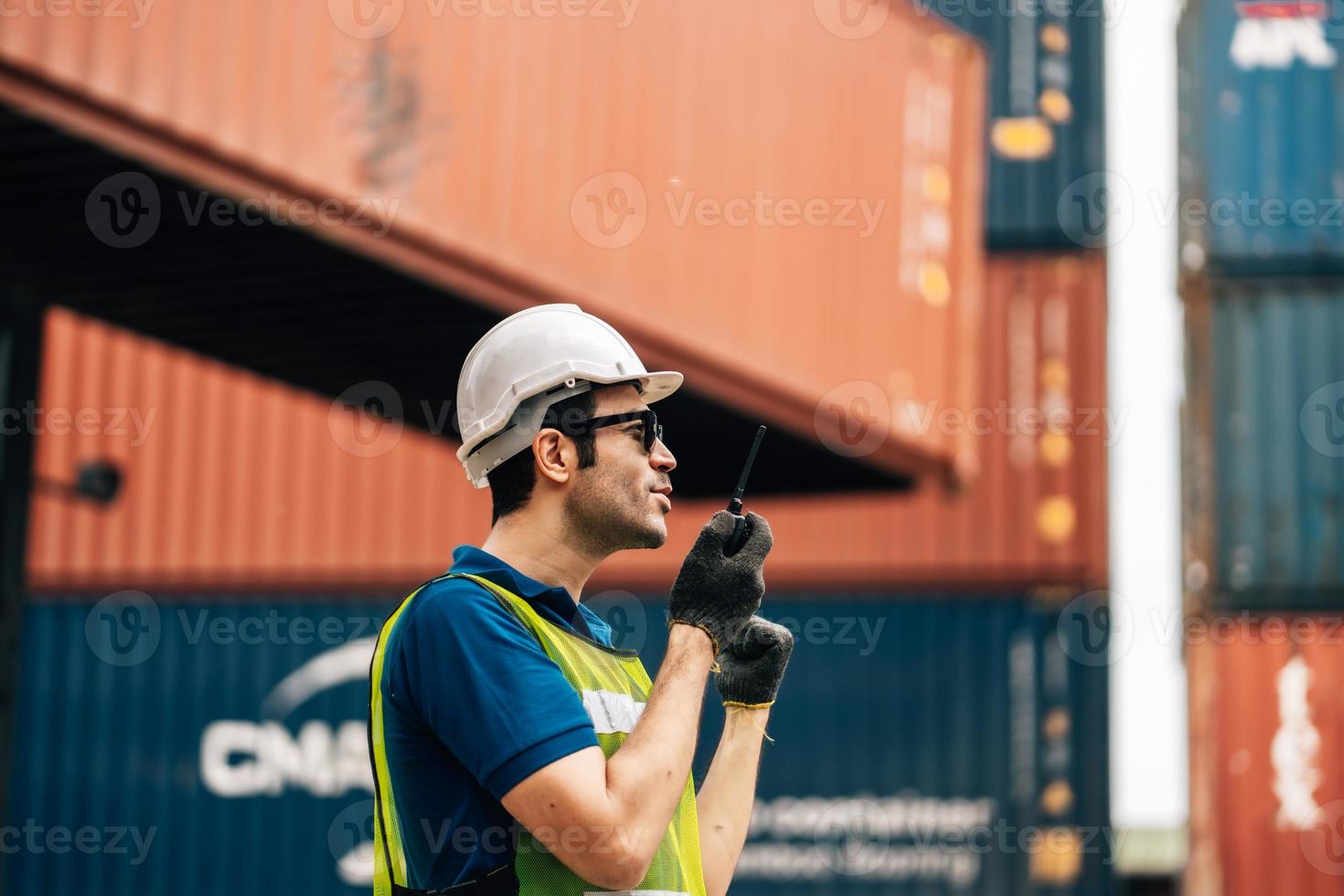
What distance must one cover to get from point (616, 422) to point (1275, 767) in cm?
1212

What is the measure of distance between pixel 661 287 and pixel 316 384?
2027 mm

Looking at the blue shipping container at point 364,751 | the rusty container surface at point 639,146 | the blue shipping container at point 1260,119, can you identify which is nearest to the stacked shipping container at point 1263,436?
the blue shipping container at point 1260,119

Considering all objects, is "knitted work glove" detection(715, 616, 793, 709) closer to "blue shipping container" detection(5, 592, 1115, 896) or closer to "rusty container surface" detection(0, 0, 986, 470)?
"rusty container surface" detection(0, 0, 986, 470)

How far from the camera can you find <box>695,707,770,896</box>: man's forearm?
2525mm

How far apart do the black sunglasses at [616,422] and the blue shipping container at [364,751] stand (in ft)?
39.1

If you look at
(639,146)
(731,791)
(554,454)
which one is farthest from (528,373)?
(639,146)

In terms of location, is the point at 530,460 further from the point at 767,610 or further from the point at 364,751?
the point at 364,751

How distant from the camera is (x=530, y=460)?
247 centimetres

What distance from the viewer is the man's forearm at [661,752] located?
208cm

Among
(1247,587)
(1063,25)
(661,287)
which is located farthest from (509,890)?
(1063,25)

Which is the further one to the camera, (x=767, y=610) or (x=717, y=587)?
(x=767, y=610)

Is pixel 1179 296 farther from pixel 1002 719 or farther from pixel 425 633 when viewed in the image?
pixel 425 633

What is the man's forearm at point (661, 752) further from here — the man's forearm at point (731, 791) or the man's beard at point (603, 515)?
the man's forearm at point (731, 791)

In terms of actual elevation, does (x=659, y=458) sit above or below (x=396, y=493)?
below
